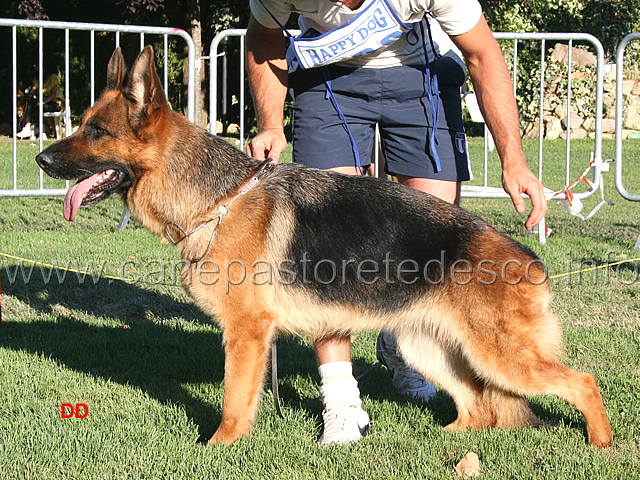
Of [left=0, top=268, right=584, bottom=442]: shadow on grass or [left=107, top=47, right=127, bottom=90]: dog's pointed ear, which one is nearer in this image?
[left=107, top=47, right=127, bottom=90]: dog's pointed ear

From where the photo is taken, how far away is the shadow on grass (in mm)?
3971

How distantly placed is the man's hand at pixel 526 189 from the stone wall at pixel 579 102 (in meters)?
20.1

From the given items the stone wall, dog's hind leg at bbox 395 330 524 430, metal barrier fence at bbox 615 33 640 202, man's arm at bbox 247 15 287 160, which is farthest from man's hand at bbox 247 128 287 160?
the stone wall

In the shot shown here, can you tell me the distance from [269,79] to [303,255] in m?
1.24

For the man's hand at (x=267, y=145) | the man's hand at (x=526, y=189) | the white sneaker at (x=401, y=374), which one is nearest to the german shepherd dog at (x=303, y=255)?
the man's hand at (x=526, y=189)

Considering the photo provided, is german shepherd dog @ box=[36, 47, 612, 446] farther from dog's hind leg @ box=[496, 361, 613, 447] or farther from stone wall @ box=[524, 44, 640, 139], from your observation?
stone wall @ box=[524, 44, 640, 139]

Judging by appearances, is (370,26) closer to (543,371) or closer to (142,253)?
(543,371)

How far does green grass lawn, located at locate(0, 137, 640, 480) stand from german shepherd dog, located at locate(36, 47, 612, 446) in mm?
268

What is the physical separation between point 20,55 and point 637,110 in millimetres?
20952

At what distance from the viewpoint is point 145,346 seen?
4.78 m

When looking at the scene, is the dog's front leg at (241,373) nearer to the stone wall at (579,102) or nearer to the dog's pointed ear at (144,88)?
the dog's pointed ear at (144,88)

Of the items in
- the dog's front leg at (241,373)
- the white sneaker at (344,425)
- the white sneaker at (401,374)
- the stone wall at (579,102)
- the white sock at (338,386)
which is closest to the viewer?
the dog's front leg at (241,373)

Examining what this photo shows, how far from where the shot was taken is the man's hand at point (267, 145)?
12.8 ft

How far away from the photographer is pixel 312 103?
387 centimetres
